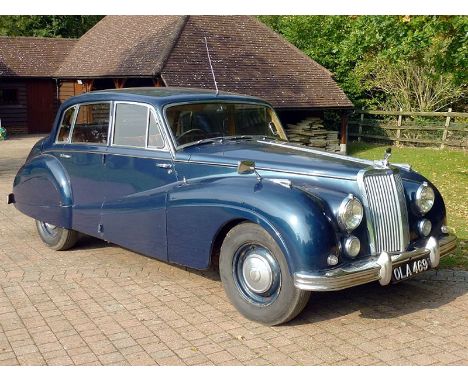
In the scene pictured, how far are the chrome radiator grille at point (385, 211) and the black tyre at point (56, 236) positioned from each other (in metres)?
3.71

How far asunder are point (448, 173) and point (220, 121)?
10630 mm

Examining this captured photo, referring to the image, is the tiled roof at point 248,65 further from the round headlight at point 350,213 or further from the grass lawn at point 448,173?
the round headlight at point 350,213

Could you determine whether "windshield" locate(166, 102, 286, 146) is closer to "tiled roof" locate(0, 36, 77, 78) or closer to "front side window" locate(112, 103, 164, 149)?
"front side window" locate(112, 103, 164, 149)

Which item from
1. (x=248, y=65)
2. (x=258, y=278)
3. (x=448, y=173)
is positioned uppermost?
(x=248, y=65)

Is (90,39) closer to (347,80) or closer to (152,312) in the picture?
(347,80)

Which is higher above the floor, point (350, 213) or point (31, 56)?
point (31, 56)

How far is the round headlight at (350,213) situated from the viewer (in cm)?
445

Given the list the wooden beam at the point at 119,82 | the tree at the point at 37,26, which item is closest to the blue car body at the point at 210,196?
the wooden beam at the point at 119,82

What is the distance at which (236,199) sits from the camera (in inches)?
184

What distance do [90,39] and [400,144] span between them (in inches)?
579

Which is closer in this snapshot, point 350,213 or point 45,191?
point 350,213

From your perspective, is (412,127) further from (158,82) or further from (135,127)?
(135,127)

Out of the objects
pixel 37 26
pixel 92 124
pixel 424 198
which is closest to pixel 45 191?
pixel 92 124

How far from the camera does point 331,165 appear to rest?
4.93 meters
